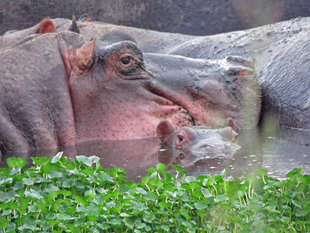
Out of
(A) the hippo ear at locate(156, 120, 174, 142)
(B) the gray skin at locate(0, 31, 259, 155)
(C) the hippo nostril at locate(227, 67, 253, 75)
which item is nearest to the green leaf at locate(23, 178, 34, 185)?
(B) the gray skin at locate(0, 31, 259, 155)

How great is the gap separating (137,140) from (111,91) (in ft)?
1.28

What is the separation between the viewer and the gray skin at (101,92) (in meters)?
4.07

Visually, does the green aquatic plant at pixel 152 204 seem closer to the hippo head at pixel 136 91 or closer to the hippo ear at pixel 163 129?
the hippo ear at pixel 163 129

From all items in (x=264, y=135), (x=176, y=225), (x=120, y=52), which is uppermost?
(x=120, y=52)

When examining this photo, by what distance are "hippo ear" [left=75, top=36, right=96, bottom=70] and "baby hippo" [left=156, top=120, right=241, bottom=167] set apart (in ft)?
2.25

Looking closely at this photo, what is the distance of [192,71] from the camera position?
464 centimetres

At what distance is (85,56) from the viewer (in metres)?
4.38

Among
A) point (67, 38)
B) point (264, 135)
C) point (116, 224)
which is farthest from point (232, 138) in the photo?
point (116, 224)

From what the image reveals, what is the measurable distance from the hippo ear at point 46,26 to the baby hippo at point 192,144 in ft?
4.90

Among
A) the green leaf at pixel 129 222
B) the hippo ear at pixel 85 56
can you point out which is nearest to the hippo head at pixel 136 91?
the hippo ear at pixel 85 56

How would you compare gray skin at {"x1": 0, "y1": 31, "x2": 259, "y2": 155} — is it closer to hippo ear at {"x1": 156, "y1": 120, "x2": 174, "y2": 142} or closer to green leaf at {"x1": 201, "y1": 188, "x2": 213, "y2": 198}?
hippo ear at {"x1": 156, "y1": 120, "x2": 174, "y2": 142}

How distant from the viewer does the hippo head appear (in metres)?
4.32

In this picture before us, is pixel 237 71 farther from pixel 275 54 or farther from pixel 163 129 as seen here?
pixel 163 129

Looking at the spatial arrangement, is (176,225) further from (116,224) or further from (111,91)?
(111,91)
